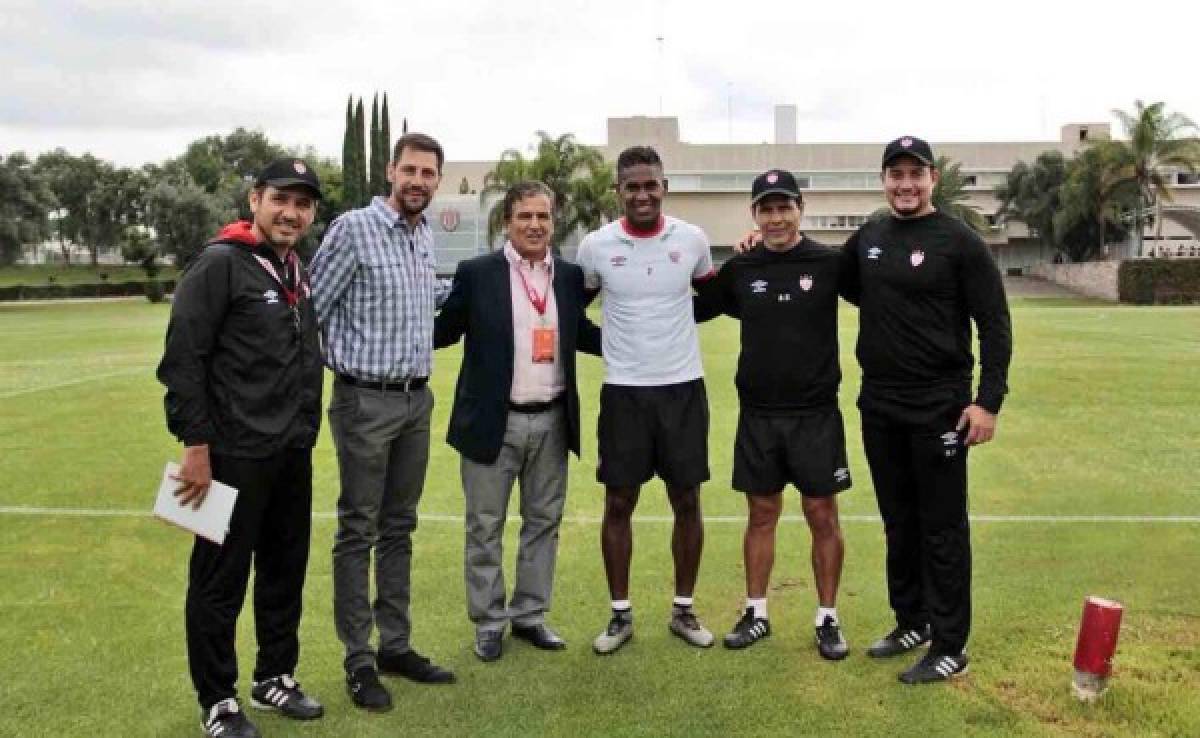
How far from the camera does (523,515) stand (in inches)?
209

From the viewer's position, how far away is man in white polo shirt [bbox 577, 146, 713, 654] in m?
5.14

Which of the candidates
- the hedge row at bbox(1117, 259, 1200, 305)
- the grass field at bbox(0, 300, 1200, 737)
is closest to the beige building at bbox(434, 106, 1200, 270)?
the hedge row at bbox(1117, 259, 1200, 305)

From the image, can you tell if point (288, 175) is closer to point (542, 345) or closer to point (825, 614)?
point (542, 345)

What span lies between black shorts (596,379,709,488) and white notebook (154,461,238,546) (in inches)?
72.1

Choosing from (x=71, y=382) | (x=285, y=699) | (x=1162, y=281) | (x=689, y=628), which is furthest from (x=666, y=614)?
(x=1162, y=281)

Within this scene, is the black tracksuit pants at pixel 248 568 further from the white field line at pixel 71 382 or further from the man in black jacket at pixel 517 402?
the white field line at pixel 71 382

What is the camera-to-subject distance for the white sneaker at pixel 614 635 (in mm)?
5047

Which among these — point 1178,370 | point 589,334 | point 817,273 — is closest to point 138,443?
point 589,334

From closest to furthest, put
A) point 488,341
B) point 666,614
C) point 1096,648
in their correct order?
point 1096,648, point 488,341, point 666,614

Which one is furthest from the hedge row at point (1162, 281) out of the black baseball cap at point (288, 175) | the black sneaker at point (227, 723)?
the black sneaker at point (227, 723)

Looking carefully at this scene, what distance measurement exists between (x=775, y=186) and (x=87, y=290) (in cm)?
6565

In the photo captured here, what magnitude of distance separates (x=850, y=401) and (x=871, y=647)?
29.2ft

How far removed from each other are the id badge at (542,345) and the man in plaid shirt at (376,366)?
53 centimetres

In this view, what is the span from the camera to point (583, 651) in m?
5.09
